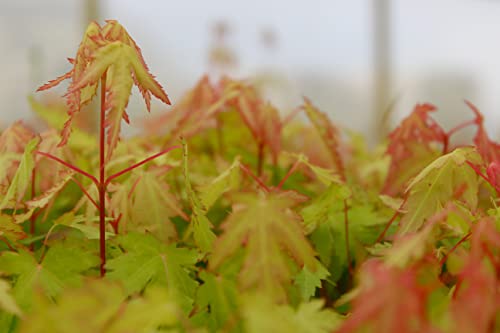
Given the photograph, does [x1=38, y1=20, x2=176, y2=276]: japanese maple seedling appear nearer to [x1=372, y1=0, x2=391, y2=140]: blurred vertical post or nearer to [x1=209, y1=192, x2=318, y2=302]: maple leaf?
[x1=209, y1=192, x2=318, y2=302]: maple leaf

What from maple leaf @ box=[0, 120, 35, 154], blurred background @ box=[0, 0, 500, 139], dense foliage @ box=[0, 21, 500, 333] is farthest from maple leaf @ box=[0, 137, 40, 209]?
blurred background @ box=[0, 0, 500, 139]

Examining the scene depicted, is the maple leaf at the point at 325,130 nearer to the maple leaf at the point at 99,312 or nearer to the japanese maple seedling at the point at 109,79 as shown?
the japanese maple seedling at the point at 109,79

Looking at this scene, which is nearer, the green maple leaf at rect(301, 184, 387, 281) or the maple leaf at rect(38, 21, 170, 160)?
the maple leaf at rect(38, 21, 170, 160)

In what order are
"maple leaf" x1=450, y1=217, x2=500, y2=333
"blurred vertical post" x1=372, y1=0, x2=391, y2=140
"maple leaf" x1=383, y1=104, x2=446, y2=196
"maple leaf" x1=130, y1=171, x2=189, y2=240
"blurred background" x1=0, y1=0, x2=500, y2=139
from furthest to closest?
"blurred vertical post" x1=372, y1=0, x2=391, y2=140, "blurred background" x1=0, y1=0, x2=500, y2=139, "maple leaf" x1=383, y1=104, x2=446, y2=196, "maple leaf" x1=130, y1=171, x2=189, y2=240, "maple leaf" x1=450, y1=217, x2=500, y2=333

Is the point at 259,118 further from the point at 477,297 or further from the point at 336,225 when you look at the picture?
the point at 477,297

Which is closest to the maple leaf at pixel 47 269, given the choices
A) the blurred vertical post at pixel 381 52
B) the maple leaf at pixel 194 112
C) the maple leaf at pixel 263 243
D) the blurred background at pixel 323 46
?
the maple leaf at pixel 263 243
